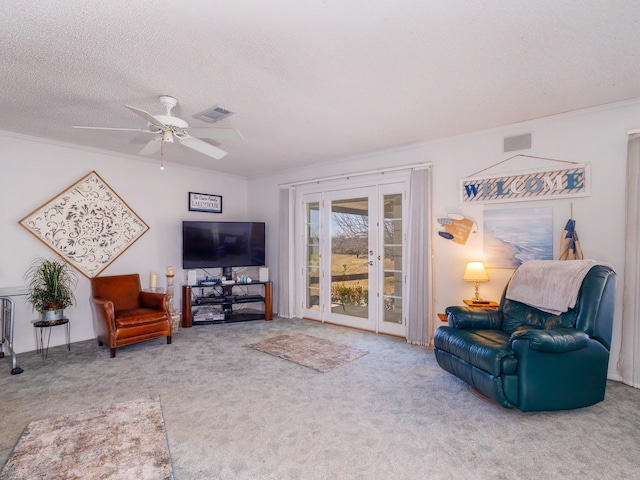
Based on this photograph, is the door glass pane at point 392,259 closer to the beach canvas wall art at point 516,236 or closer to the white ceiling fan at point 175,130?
the beach canvas wall art at point 516,236

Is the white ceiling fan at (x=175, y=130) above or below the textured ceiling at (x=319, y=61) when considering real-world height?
below

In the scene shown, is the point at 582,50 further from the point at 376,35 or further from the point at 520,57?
the point at 376,35

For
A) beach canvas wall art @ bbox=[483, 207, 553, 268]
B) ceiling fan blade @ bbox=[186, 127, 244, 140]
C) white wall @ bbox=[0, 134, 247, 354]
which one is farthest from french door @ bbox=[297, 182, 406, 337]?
ceiling fan blade @ bbox=[186, 127, 244, 140]

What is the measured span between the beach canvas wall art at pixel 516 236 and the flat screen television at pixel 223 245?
3.60 metres

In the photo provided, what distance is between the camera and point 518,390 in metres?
2.50

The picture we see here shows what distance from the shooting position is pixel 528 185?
361cm

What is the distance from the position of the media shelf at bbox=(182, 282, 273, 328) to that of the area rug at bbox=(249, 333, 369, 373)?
1.22 meters

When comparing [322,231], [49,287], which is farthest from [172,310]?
[322,231]

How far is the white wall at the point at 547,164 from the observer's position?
3.18 m

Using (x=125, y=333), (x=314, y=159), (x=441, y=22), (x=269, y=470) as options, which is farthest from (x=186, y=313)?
(x=441, y=22)

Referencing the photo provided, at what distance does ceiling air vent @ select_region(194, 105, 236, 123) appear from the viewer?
10.6 feet

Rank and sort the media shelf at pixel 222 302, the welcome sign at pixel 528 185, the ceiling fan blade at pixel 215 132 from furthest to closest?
the media shelf at pixel 222 302
the welcome sign at pixel 528 185
the ceiling fan blade at pixel 215 132

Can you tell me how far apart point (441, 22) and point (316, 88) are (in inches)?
44.3

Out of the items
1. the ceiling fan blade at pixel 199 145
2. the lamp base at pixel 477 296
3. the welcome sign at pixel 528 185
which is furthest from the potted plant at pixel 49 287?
the welcome sign at pixel 528 185
